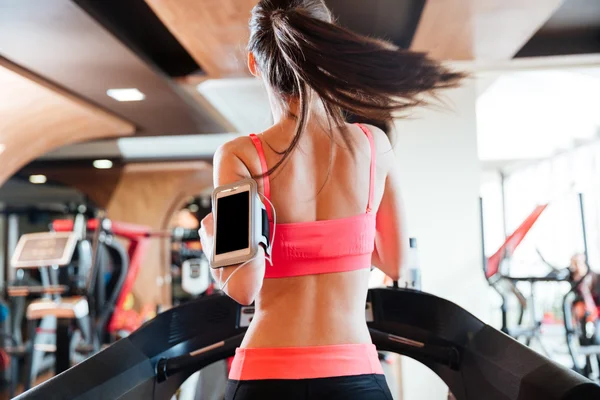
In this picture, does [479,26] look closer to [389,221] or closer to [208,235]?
[389,221]

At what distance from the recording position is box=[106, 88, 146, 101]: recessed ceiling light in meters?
4.71

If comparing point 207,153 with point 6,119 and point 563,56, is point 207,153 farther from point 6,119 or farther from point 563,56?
point 563,56

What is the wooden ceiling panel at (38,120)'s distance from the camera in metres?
4.45

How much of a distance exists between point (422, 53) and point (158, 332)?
889 millimetres

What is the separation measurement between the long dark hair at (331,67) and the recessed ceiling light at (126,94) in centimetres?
393

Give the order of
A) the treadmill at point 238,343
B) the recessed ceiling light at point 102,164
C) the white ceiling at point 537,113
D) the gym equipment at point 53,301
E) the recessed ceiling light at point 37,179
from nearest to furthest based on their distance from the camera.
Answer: the treadmill at point 238,343
the gym equipment at point 53,301
the white ceiling at point 537,113
the recessed ceiling light at point 102,164
the recessed ceiling light at point 37,179

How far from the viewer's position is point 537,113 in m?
6.20

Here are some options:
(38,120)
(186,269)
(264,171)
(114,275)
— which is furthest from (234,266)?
(38,120)

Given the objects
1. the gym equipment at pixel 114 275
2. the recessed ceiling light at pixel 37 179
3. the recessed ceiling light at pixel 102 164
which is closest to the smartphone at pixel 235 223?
the gym equipment at pixel 114 275

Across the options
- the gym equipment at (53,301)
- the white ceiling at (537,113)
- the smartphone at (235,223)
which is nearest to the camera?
the smartphone at (235,223)

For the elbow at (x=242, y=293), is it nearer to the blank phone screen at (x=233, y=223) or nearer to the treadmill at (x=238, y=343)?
the blank phone screen at (x=233, y=223)

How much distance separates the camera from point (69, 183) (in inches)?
339

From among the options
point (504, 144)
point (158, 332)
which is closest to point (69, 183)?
point (504, 144)

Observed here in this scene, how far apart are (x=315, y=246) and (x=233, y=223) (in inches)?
5.4
